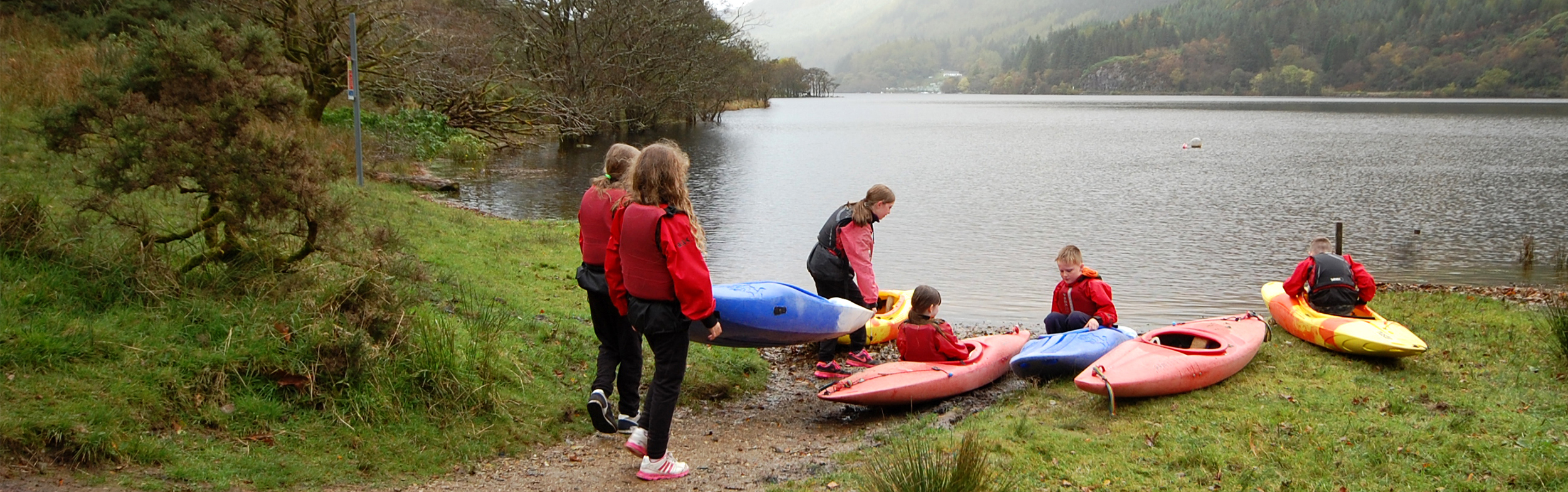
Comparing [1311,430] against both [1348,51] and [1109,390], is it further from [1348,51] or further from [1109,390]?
[1348,51]

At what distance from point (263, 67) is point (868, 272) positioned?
4.96 meters

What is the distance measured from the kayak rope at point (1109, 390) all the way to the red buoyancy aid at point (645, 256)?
3.54 m

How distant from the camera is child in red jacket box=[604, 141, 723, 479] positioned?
476cm

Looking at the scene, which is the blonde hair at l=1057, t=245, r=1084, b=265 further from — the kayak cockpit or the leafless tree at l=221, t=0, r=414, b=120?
the leafless tree at l=221, t=0, r=414, b=120

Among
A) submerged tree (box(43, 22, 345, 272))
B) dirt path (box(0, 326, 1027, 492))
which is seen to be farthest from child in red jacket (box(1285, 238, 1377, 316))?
submerged tree (box(43, 22, 345, 272))

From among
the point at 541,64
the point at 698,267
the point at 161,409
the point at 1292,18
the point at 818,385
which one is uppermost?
the point at 1292,18

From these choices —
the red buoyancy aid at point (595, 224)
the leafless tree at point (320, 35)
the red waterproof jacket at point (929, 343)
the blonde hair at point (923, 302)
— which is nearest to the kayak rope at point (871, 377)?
the red waterproof jacket at point (929, 343)

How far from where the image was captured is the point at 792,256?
16.1 m

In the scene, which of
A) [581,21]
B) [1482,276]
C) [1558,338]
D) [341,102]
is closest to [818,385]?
[1558,338]

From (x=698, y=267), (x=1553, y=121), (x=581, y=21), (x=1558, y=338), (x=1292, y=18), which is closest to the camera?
(x=698, y=267)

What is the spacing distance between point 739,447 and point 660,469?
104 cm

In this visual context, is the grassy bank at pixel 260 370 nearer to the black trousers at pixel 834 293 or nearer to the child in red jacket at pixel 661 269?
the black trousers at pixel 834 293

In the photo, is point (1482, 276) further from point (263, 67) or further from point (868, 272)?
point (263, 67)

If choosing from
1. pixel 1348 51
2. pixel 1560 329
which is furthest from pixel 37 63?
pixel 1348 51
